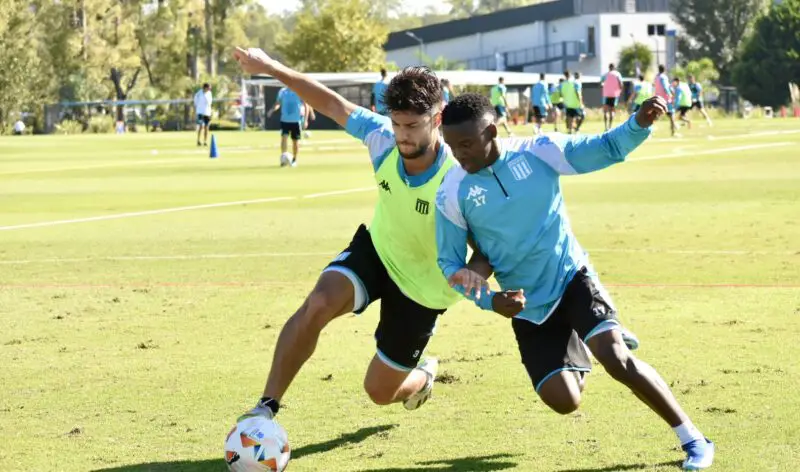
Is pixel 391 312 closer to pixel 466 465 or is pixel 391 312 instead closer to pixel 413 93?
pixel 466 465

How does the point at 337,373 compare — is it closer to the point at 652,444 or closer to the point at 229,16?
the point at 652,444

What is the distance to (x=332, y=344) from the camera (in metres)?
10.0

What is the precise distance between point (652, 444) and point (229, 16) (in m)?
88.8

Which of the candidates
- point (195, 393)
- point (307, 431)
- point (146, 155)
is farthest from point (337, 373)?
point (146, 155)

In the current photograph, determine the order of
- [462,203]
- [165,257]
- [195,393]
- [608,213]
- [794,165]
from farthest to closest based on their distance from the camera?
[794,165]
[608,213]
[165,257]
[195,393]
[462,203]

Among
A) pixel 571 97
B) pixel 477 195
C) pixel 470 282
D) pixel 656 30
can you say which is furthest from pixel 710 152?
pixel 656 30

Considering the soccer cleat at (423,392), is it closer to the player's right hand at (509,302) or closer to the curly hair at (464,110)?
the player's right hand at (509,302)

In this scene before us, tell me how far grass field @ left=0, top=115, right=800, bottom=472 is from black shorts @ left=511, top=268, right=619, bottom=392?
18.0 inches

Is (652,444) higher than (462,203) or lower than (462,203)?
lower

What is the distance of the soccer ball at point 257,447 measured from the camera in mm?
6203

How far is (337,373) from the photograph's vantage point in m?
8.84

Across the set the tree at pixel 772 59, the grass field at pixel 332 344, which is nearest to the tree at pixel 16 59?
the tree at pixel 772 59

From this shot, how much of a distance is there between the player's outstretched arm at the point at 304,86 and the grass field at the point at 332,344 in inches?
68.8

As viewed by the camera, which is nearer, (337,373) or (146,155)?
(337,373)
